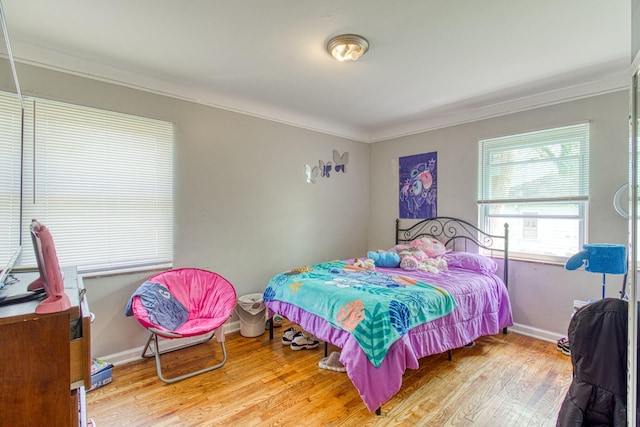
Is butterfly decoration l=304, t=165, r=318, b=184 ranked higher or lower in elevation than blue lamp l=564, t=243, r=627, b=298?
higher

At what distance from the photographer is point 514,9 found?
5.99 ft

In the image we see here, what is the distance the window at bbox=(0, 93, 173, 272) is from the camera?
2.21 meters

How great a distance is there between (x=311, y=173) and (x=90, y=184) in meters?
2.42

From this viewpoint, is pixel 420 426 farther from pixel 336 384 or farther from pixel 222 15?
pixel 222 15

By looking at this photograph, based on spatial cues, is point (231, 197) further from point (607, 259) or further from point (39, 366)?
point (607, 259)

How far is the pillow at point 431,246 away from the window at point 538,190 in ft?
1.84

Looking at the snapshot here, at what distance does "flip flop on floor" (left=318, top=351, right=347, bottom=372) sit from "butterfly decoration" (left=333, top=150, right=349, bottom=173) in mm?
2609

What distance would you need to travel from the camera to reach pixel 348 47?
7.24ft

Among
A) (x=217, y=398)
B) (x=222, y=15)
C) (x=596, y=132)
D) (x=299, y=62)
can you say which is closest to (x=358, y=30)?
(x=299, y=62)

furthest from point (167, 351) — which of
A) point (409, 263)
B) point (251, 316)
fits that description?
point (409, 263)

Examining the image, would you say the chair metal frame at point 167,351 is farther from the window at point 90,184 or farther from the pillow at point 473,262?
the pillow at point 473,262

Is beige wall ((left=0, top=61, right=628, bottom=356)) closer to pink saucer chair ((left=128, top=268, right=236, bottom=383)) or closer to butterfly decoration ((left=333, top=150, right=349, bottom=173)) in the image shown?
butterfly decoration ((left=333, top=150, right=349, bottom=173))

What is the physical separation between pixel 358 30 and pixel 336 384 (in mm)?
2574

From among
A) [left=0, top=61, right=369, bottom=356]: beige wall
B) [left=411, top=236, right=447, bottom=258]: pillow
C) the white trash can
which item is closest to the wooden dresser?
[left=0, top=61, right=369, bottom=356]: beige wall
